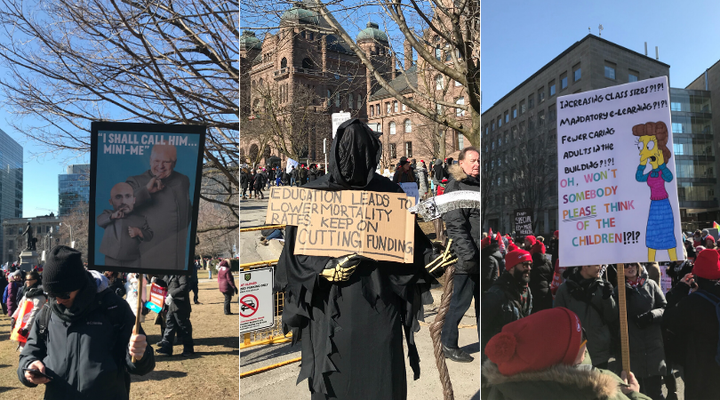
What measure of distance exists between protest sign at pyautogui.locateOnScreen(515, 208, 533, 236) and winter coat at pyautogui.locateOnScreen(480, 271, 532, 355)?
552 mm

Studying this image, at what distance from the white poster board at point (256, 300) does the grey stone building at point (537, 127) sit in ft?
9.51

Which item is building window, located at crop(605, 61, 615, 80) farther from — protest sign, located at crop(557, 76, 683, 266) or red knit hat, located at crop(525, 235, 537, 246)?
red knit hat, located at crop(525, 235, 537, 246)

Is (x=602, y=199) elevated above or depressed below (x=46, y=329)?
above

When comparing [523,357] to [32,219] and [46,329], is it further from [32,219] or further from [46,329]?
[32,219]

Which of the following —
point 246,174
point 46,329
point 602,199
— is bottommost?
point 46,329

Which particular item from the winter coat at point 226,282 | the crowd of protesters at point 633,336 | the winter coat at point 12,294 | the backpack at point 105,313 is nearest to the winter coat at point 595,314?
the crowd of protesters at point 633,336

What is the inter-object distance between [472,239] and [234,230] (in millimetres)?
4384

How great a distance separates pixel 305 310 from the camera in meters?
2.87

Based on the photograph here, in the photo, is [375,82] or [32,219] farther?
[375,82]

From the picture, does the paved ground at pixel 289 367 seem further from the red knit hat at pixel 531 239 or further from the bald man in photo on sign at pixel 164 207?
the bald man in photo on sign at pixel 164 207

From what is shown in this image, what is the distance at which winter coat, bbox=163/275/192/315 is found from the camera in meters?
7.45

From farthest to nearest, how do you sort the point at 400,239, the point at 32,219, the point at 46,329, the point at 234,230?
the point at 234,230 → the point at 32,219 → the point at 46,329 → the point at 400,239

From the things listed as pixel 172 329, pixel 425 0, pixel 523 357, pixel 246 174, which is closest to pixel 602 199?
pixel 523 357

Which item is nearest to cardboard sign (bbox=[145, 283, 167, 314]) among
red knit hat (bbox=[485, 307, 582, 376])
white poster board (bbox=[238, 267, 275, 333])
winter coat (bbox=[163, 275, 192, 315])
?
white poster board (bbox=[238, 267, 275, 333])
